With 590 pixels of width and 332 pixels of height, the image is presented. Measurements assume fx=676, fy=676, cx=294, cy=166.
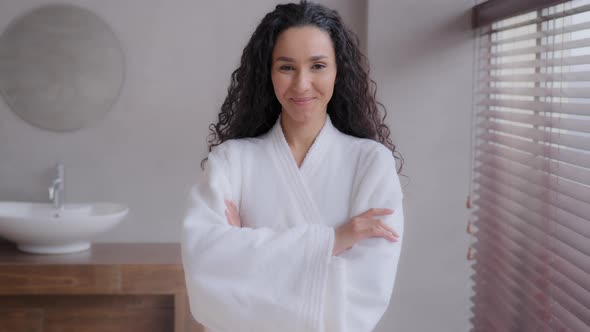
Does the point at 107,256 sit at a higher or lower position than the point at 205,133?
lower

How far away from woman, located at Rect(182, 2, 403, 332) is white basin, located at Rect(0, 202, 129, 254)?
135 centimetres

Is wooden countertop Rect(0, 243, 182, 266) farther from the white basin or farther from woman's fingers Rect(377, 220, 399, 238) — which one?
woman's fingers Rect(377, 220, 399, 238)

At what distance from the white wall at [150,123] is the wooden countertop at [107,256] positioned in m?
0.17

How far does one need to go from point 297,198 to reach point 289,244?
175 millimetres

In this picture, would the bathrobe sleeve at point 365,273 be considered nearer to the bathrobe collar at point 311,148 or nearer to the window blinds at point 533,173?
the bathrobe collar at point 311,148

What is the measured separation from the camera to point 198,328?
2.92m

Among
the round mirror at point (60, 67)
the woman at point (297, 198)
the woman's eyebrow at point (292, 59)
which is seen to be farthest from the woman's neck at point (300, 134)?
the round mirror at point (60, 67)

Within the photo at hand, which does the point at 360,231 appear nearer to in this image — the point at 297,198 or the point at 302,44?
the point at 297,198

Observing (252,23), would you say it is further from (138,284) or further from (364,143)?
(364,143)

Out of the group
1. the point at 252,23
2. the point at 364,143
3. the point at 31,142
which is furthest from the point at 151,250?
the point at 364,143

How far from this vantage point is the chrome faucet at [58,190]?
10.3ft

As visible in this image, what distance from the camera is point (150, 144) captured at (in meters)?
3.25

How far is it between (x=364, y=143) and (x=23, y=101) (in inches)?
83.6

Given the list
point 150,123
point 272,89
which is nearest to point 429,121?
point 150,123
